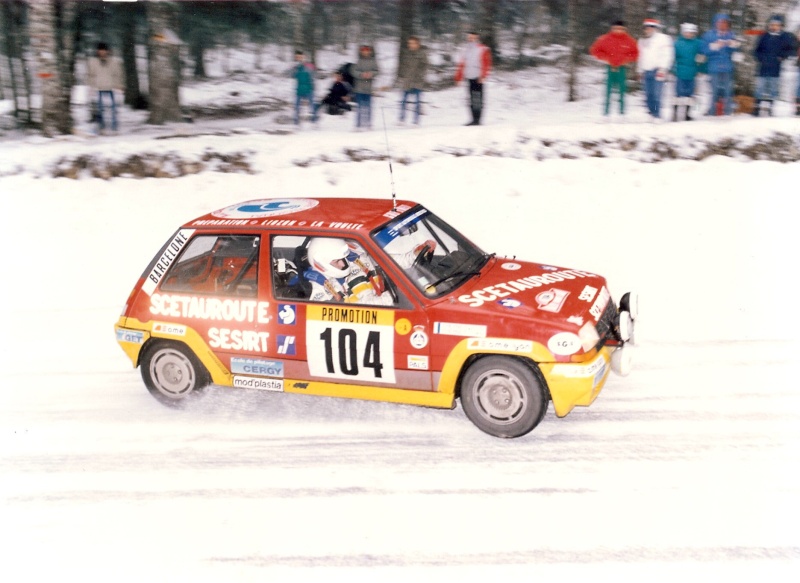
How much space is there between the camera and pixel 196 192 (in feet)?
Result: 35.1

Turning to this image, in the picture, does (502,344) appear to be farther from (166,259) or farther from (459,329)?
(166,259)

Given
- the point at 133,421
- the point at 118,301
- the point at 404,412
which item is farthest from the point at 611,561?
the point at 118,301

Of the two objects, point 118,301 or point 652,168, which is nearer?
point 118,301

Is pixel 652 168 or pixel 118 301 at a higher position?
pixel 652 168

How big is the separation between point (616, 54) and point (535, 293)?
7.20 metres

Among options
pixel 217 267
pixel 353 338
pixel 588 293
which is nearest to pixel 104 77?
pixel 217 267

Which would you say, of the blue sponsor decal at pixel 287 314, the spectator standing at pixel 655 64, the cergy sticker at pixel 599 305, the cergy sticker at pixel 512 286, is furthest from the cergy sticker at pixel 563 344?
the spectator standing at pixel 655 64

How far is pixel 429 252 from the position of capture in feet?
20.0

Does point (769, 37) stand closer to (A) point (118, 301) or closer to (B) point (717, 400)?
(B) point (717, 400)

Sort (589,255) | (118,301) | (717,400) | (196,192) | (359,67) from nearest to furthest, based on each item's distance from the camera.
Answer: (717,400) < (118,301) < (589,255) < (196,192) < (359,67)

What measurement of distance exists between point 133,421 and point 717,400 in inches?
163

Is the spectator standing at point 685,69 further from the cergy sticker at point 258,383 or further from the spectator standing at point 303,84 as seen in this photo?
the cergy sticker at point 258,383

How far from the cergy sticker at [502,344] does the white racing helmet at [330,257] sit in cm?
110

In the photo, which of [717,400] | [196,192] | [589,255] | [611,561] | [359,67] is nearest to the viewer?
[611,561]
